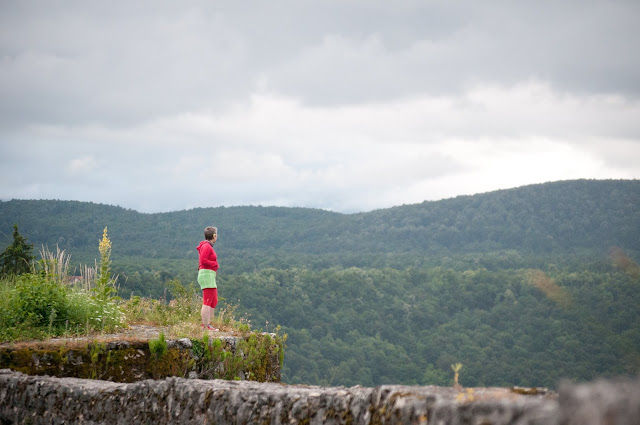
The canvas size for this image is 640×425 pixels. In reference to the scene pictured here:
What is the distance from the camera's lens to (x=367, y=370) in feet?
205

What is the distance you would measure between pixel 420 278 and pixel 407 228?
48.3 metres

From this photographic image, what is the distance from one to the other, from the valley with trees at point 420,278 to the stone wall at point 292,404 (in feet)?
111

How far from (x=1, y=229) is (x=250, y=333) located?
231 ft

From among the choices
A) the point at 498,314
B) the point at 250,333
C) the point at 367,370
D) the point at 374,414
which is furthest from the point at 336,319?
the point at 374,414

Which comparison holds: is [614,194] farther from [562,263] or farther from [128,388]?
[128,388]

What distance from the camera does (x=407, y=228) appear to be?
138 metres

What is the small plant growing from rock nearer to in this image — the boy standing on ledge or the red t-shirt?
the boy standing on ledge

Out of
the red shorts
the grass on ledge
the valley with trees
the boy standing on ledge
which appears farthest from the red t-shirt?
the valley with trees

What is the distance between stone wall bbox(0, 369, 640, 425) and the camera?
1.79 meters

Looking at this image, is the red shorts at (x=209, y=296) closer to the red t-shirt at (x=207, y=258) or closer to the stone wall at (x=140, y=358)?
the red t-shirt at (x=207, y=258)

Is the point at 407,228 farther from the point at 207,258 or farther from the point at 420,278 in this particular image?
the point at 207,258

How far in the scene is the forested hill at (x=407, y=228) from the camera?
103 metres

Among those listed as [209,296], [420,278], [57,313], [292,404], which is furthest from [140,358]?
[420,278]

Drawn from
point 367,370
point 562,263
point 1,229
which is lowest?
point 367,370
